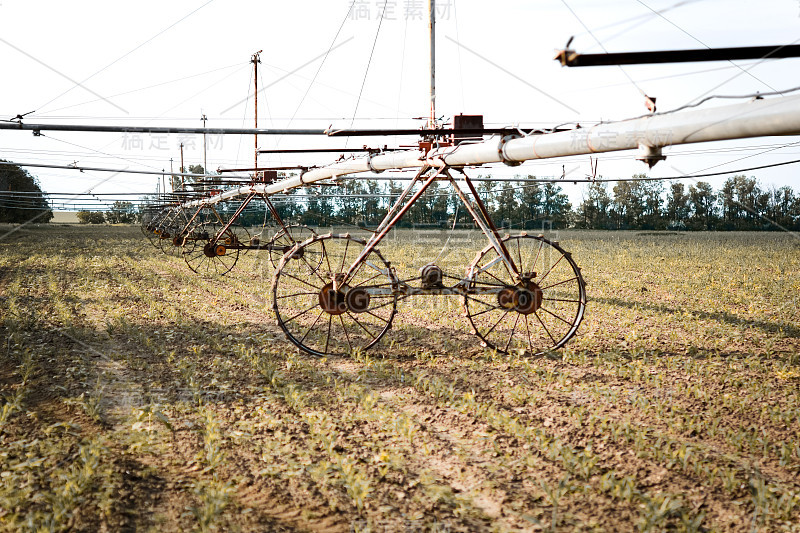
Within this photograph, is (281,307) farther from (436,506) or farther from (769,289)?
(769,289)

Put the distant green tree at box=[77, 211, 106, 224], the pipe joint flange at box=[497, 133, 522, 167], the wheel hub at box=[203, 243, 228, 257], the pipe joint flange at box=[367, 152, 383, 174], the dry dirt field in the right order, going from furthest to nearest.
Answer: the distant green tree at box=[77, 211, 106, 224]
the wheel hub at box=[203, 243, 228, 257]
the pipe joint flange at box=[367, 152, 383, 174]
the pipe joint flange at box=[497, 133, 522, 167]
the dry dirt field

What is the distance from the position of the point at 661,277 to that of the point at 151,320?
35.0 feet

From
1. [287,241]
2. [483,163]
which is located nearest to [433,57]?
[483,163]

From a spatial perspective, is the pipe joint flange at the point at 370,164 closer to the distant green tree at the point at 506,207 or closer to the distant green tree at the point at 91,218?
the distant green tree at the point at 506,207

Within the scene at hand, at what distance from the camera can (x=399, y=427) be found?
4168mm

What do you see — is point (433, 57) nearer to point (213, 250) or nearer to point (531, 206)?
point (213, 250)

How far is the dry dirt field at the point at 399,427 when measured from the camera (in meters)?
3.09

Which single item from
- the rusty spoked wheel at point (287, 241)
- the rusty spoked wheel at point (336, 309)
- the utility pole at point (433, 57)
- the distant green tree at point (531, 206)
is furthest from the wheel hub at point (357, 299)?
the distant green tree at point (531, 206)

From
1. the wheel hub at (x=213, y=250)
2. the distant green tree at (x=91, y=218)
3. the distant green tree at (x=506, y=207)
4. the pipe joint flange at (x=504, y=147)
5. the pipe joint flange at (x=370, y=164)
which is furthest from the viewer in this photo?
the distant green tree at (x=91, y=218)

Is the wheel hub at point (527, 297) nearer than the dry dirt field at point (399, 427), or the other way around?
the dry dirt field at point (399, 427)

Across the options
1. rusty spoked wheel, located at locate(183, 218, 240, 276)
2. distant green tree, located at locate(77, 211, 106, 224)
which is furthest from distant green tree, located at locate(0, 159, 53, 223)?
rusty spoked wheel, located at locate(183, 218, 240, 276)

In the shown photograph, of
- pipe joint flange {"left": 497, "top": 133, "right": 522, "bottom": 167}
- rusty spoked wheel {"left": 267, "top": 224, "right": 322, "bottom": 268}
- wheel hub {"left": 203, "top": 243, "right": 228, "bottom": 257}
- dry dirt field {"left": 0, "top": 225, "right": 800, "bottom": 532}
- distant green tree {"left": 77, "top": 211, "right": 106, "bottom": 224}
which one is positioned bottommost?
dry dirt field {"left": 0, "top": 225, "right": 800, "bottom": 532}

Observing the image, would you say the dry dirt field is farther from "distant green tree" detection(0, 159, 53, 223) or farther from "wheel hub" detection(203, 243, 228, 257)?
"distant green tree" detection(0, 159, 53, 223)

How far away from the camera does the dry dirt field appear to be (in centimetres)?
309
